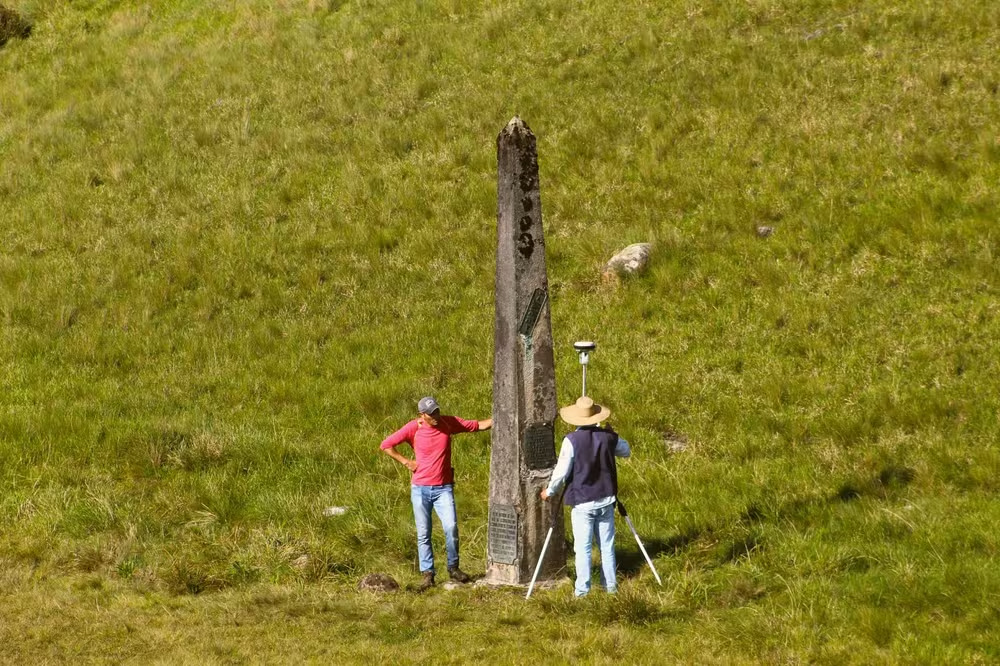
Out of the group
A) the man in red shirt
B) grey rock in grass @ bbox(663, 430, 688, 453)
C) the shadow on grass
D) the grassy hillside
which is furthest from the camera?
grey rock in grass @ bbox(663, 430, 688, 453)

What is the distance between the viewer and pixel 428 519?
10125 millimetres

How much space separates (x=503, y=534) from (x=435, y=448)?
1031 mm

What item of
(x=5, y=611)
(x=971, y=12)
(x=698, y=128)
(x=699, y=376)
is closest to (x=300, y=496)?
(x=5, y=611)

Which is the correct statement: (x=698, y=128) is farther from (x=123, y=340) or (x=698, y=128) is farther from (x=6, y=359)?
(x=6, y=359)

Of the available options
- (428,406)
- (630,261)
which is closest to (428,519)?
(428,406)

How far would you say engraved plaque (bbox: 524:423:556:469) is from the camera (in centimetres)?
967

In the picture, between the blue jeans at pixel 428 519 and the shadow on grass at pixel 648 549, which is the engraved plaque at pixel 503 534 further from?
the shadow on grass at pixel 648 549

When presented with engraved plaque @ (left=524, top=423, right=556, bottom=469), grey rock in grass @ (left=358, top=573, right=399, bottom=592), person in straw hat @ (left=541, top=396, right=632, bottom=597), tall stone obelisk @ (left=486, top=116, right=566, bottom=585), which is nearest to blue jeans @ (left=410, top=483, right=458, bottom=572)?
grey rock in grass @ (left=358, top=573, right=399, bottom=592)

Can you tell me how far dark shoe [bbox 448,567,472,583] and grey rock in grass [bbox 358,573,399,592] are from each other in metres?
0.52

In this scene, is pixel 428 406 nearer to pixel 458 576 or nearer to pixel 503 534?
pixel 503 534

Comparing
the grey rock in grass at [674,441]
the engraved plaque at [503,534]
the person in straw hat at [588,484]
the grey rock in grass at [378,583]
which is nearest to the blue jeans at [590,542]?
the person in straw hat at [588,484]

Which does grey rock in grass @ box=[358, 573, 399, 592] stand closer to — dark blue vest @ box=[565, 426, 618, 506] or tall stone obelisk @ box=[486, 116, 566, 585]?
tall stone obelisk @ box=[486, 116, 566, 585]

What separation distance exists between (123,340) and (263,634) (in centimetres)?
1071

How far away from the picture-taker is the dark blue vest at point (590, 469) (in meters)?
9.05
